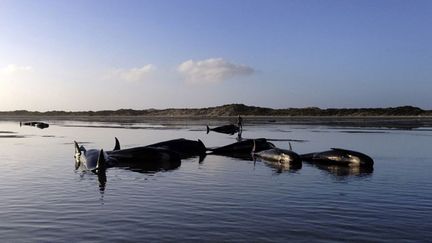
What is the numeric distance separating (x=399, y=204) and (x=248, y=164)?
12130mm

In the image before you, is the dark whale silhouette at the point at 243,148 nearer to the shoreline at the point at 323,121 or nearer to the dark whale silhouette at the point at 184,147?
the dark whale silhouette at the point at 184,147

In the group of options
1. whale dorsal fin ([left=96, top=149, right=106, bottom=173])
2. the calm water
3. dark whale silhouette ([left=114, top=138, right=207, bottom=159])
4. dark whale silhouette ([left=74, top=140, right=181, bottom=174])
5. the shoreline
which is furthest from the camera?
the shoreline

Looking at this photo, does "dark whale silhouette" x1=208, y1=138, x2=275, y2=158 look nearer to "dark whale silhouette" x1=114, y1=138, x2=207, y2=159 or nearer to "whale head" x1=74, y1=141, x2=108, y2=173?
"dark whale silhouette" x1=114, y1=138, x2=207, y2=159

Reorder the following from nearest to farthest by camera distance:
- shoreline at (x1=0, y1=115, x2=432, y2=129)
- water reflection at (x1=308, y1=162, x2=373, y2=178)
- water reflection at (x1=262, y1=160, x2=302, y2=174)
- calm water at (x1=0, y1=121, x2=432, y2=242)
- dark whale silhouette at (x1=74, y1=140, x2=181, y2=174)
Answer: calm water at (x1=0, y1=121, x2=432, y2=242) < water reflection at (x1=308, y1=162, x2=373, y2=178) < water reflection at (x1=262, y1=160, x2=302, y2=174) < dark whale silhouette at (x1=74, y1=140, x2=181, y2=174) < shoreline at (x1=0, y1=115, x2=432, y2=129)

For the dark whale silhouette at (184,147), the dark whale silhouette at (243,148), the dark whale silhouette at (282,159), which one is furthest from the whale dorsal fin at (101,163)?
the dark whale silhouette at (243,148)

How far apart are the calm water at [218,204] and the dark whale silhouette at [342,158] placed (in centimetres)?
107

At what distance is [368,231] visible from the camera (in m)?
11.3

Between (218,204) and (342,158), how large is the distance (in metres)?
12.9

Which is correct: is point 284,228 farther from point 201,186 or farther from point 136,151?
point 136,151

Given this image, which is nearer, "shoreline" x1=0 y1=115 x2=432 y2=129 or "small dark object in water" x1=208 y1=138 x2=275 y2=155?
"small dark object in water" x1=208 y1=138 x2=275 y2=155

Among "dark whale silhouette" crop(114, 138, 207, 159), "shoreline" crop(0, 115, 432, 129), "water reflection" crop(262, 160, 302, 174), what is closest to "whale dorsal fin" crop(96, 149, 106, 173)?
"water reflection" crop(262, 160, 302, 174)

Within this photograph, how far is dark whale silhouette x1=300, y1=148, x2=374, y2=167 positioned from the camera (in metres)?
24.3

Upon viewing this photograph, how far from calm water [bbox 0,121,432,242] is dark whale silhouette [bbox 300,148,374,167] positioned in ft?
3.50

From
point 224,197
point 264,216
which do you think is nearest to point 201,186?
point 224,197
